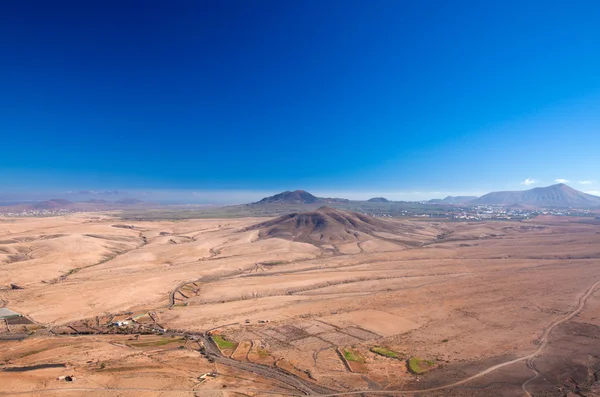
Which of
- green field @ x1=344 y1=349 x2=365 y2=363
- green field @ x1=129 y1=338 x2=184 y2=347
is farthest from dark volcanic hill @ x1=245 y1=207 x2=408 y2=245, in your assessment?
green field @ x1=344 y1=349 x2=365 y2=363

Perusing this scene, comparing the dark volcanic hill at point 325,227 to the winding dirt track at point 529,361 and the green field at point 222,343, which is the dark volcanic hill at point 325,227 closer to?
the winding dirt track at point 529,361

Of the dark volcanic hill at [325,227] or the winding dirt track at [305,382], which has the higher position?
the dark volcanic hill at [325,227]

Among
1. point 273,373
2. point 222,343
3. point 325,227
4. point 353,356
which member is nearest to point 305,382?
point 273,373

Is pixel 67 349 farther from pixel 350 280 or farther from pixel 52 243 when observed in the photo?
pixel 52 243

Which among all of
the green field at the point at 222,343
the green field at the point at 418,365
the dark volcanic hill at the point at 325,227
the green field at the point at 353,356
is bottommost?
the green field at the point at 418,365

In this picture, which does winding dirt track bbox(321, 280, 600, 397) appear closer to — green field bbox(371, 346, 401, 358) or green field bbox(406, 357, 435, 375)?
green field bbox(406, 357, 435, 375)

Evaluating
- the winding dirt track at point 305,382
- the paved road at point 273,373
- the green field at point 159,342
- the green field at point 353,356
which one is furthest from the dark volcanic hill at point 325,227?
the paved road at point 273,373
